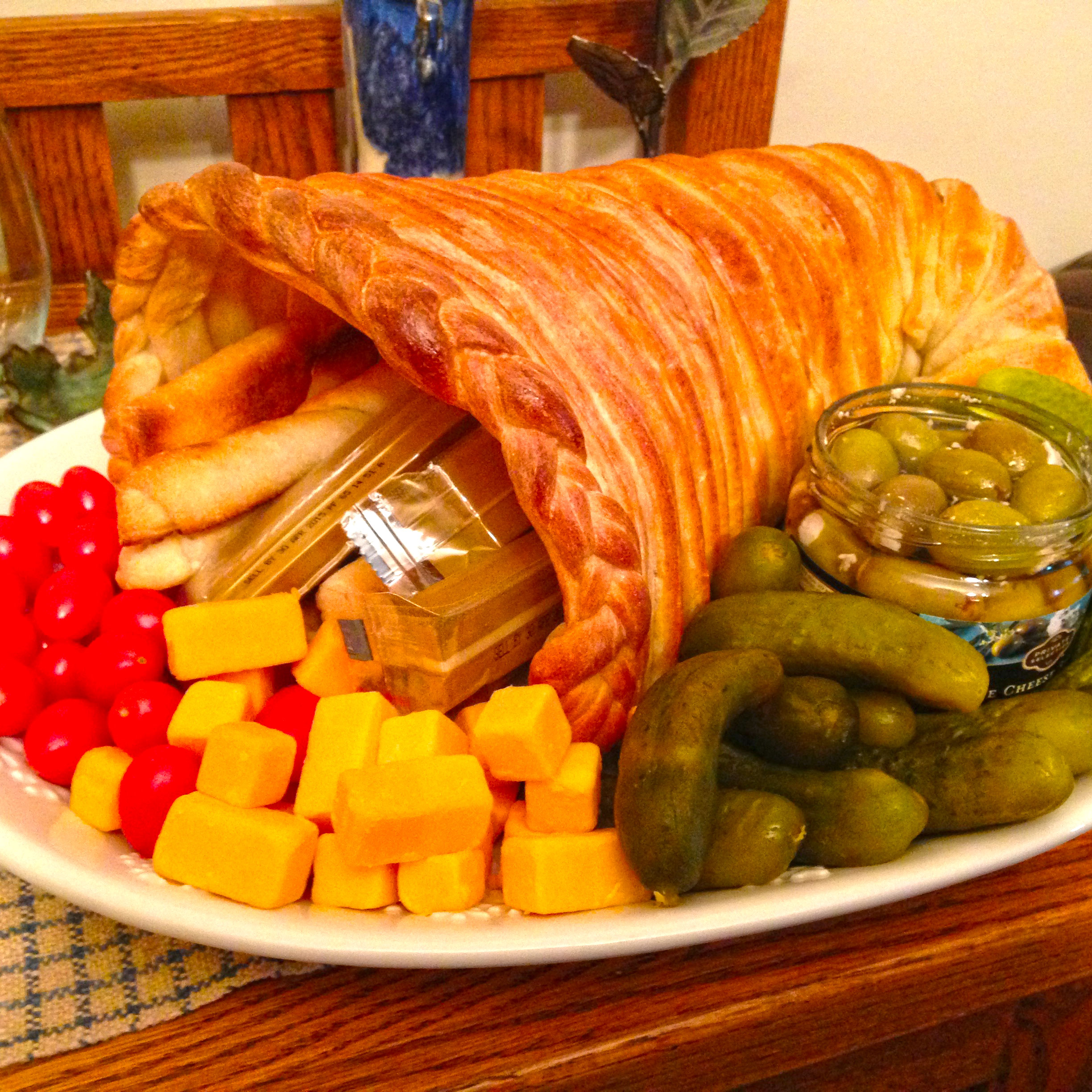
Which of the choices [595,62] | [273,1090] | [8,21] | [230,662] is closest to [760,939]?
[273,1090]

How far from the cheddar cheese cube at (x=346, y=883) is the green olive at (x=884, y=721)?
34cm

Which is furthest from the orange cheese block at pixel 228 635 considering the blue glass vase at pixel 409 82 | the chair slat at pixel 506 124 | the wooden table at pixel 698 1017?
the chair slat at pixel 506 124

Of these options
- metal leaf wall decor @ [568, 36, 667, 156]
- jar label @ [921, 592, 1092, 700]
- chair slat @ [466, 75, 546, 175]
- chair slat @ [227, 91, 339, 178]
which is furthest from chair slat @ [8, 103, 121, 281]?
jar label @ [921, 592, 1092, 700]

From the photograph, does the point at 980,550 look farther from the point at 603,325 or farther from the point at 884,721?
the point at 603,325

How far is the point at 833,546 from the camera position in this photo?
34.3 inches

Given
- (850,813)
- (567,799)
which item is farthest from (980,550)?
(567,799)

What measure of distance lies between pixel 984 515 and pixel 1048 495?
2.9 inches

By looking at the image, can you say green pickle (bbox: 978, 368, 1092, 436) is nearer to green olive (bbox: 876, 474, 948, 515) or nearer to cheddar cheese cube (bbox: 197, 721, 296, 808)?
green olive (bbox: 876, 474, 948, 515)

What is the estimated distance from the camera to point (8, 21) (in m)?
1.64

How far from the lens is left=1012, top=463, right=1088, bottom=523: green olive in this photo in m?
0.84

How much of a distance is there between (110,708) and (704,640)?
468 mm

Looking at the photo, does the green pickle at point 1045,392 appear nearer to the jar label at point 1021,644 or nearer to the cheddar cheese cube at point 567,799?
the jar label at point 1021,644

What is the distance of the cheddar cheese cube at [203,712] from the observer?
2.50ft

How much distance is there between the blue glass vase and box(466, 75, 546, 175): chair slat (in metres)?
0.22
